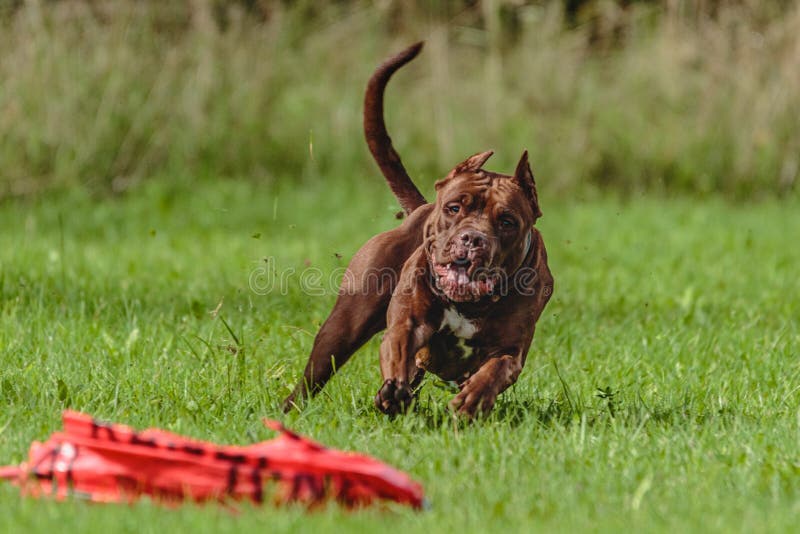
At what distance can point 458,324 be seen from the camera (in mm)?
A: 3945

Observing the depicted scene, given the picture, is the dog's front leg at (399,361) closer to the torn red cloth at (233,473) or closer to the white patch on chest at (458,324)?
the white patch on chest at (458,324)

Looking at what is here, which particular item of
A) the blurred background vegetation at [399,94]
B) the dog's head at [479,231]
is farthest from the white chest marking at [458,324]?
the blurred background vegetation at [399,94]

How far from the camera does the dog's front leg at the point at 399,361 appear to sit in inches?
152

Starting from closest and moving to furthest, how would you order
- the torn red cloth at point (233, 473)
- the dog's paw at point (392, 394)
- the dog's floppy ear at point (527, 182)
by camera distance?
the torn red cloth at point (233, 473) → the dog's paw at point (392, 394) → the dog's floppy ear at point (527, 182)

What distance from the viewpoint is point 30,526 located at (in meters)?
2.82

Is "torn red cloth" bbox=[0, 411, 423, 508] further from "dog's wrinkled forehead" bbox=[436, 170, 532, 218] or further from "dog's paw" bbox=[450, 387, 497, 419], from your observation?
"dog's wrinkled forehead" bbox=[436, 170, 532, 218]

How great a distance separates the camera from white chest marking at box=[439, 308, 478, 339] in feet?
12.9

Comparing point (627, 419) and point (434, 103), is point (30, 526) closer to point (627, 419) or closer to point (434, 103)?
point (627, 419)

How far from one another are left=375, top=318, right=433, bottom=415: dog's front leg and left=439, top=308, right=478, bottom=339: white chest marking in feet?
0.19

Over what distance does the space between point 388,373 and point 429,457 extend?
39cm

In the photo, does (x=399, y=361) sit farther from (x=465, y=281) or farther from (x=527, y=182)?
(x=527, y=182)

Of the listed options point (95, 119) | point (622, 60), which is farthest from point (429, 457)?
point (622, 60)

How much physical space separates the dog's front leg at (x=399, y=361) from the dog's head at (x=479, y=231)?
160mm

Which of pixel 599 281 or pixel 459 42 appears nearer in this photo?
pixel 599 281
